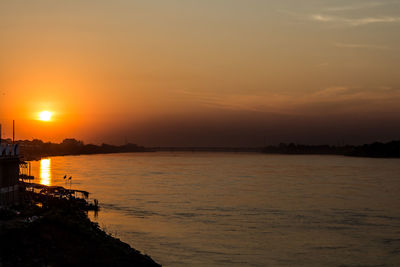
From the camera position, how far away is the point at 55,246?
982 inches

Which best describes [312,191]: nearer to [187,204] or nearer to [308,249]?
[187,204]

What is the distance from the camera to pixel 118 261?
25656mm

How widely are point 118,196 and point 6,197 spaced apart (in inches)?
1547

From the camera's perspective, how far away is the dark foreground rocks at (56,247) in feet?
75.7

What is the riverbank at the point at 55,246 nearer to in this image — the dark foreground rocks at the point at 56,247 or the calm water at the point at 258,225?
the dark foreground rocks at the point at 56,247

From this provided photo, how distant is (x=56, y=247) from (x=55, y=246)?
0.09 metres

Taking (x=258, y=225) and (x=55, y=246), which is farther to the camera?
(x=258, y=225)

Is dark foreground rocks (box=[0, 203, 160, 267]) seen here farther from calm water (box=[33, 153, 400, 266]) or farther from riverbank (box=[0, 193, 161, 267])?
calm water (box=[33, 153, 400, 266])

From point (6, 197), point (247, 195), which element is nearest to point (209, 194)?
point (247, 195)

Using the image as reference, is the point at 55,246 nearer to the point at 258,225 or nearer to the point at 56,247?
the point at 56,247

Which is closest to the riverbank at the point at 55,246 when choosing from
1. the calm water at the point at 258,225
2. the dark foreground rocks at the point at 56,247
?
the dark foreground rocks at the point at 56,247

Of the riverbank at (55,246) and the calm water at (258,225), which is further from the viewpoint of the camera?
the calm water at (258,225)

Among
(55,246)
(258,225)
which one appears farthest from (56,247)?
(258,225)

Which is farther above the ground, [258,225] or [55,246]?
[55,246]
